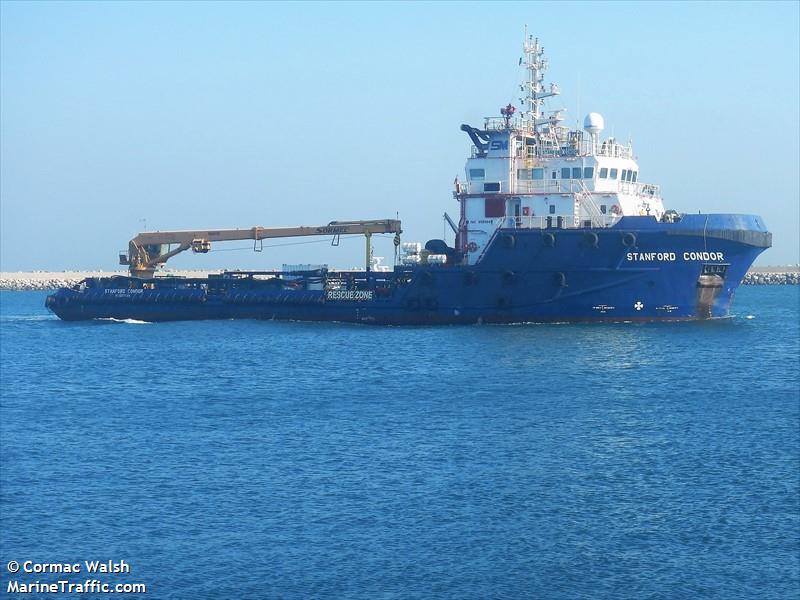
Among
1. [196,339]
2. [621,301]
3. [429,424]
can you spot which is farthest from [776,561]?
[196,339]

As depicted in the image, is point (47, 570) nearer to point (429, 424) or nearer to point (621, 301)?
point (429, 424)

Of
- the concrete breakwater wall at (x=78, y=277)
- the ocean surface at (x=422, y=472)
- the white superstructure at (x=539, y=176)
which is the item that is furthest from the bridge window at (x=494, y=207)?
the concrete breakwater wall at (x=78, y=277)

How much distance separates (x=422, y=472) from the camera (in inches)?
871

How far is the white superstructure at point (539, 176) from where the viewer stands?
45.5 meters

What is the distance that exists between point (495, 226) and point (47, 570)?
31.7 m

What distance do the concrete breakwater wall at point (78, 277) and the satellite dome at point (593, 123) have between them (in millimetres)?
101072

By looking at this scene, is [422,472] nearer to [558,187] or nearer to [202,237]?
[558,187]

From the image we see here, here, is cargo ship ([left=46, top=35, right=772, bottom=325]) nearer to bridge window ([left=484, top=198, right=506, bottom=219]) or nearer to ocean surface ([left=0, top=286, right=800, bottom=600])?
bridge window ([left=484, top=198, right=506, bottom=219])

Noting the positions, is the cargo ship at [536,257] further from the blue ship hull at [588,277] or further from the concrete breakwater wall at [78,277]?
the concrete breakwater wall at [78,277]

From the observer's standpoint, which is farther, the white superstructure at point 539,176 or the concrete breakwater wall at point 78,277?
the concrete breakwater wall at point 78,277

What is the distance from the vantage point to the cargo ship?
4300cm

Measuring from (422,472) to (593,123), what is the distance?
2830cm

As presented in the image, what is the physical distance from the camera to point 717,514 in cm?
1912

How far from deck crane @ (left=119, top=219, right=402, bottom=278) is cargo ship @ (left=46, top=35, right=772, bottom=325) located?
20 cm
